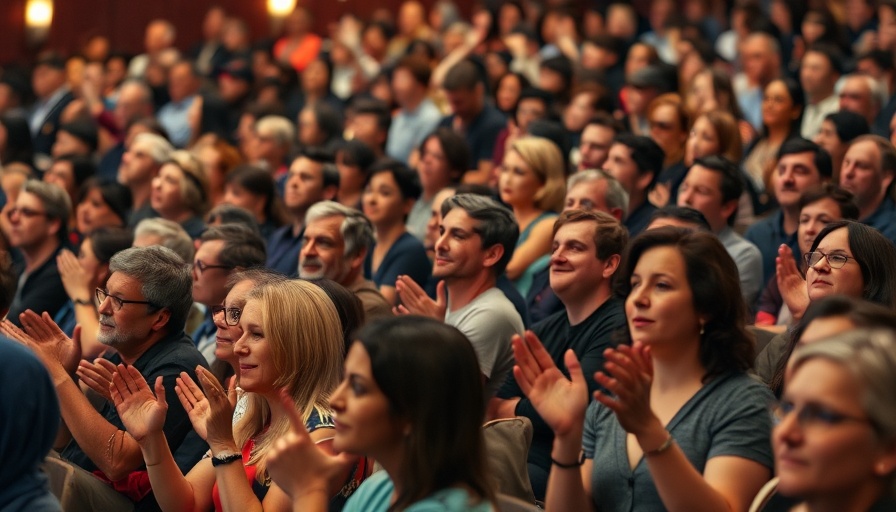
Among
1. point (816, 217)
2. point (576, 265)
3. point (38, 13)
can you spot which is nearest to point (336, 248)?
point (576, 265)

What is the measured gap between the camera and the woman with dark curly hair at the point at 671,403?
8.10 ft

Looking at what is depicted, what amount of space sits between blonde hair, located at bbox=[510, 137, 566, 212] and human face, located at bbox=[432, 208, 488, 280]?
1365mm

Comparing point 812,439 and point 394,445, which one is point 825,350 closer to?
point 812,439

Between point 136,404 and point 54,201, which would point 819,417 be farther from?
point 54,201

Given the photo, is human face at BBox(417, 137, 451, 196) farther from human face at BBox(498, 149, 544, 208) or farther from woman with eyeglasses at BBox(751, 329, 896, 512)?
woman with eyeglasses at BBox(751, 329, 896, 512)

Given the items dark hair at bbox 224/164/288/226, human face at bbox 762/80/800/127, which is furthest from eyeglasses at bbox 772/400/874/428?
human face at bbox 762/80/800/127

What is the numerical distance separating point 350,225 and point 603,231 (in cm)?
123

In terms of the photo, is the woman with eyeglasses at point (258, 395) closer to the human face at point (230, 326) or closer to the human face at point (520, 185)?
the human face at point (230, 326)

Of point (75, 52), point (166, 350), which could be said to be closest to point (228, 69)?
point (75, 52)

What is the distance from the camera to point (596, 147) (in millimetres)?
6215

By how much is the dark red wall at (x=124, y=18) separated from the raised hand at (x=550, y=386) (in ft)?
33.7

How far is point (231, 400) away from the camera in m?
3.15

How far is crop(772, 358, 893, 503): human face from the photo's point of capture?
187 centimetres

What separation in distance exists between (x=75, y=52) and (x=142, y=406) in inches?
370
